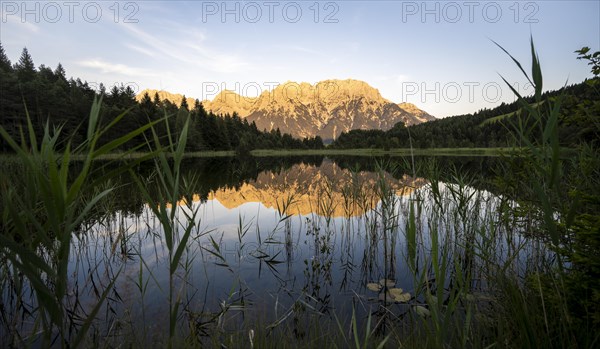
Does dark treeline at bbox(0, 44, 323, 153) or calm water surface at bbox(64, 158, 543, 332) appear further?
dark treeline at bbox(0, 44, 323, 153)

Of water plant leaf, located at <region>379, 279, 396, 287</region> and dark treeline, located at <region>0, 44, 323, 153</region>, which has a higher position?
dark treeline, located at <region>0, 44, 323, 153</region>

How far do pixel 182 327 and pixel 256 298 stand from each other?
53.7 inches

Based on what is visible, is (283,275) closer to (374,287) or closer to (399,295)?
(374,287)

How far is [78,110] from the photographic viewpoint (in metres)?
52.6

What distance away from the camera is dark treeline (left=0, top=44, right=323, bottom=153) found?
39.9m

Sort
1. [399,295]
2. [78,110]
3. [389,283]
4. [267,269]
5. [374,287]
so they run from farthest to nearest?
[78,110]
[267,269]
[389,283]
[374,287]
[399,295]

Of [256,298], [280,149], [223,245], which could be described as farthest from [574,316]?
[280,149]

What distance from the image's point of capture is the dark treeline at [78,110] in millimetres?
39875

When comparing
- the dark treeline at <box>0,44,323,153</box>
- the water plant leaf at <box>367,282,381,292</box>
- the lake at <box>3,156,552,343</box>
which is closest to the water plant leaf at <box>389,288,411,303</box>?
the lake at <box>3,156,552,343</box>

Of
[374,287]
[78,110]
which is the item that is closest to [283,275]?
[374,287]

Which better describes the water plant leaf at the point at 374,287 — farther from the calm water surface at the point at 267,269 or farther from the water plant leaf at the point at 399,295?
the water plant leaf at the point at 399,295

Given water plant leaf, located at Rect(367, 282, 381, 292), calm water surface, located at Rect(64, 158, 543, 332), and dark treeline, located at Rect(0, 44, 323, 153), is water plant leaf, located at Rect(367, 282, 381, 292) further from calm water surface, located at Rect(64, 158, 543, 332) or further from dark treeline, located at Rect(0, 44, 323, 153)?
dark treeline, located at Rect(0, 44, 323, 153)

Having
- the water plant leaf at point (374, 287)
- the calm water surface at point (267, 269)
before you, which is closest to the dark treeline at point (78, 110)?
the calm water surface at point (267, 269)

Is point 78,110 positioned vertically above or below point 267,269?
above
